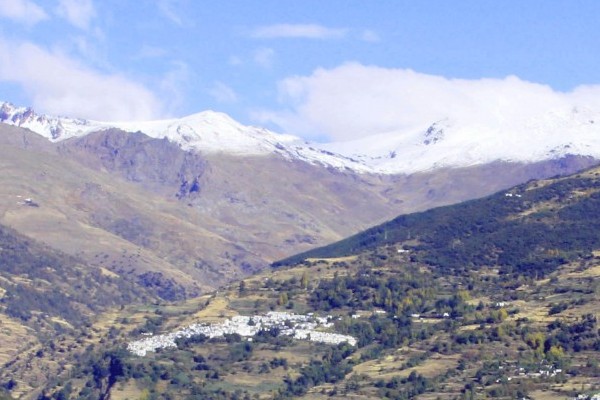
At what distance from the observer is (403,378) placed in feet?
600

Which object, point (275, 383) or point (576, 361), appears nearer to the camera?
point (576, 361)

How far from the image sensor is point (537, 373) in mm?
176000

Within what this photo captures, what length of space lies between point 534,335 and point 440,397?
953 inches

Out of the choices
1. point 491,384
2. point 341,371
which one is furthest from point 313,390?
point 491,384

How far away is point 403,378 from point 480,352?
1199cm

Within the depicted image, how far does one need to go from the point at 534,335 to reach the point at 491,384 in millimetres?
19047

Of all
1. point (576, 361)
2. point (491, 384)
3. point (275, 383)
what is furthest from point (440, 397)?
point (275, 383)

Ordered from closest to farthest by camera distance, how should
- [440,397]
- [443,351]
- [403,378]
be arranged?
[440,397], [403,378], [443,351]

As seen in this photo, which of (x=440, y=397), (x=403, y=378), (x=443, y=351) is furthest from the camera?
(x=443, y=351)

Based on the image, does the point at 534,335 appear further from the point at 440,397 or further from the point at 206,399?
the point at 206,399

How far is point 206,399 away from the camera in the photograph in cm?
18925

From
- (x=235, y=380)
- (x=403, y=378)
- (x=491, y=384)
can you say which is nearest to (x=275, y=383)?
(x=235, y=380)

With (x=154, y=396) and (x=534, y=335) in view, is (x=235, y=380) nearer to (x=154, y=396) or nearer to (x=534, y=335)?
(x=154, y=396)

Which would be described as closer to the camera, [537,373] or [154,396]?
[537,373]
